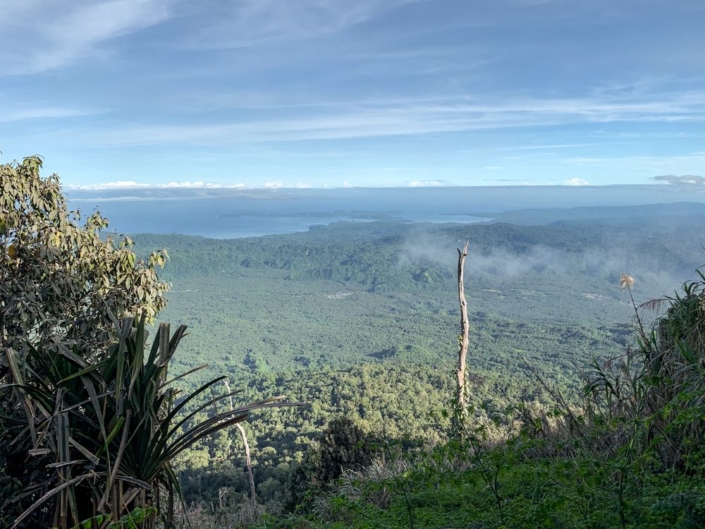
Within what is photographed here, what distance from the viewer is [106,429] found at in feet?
6.12

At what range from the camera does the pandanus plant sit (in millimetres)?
1713

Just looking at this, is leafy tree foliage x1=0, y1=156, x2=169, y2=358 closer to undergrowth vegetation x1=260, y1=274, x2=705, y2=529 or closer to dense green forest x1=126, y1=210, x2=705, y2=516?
undergrowth vegetation x1=260, y1=274, x2=705, y2=529

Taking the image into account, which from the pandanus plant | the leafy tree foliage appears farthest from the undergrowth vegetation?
the leafy tree foliage

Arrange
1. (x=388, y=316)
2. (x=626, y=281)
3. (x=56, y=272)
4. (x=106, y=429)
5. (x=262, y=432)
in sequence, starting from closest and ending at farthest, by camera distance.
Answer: (x=106, y=429) < (x=626, y=281) < (x=56, y=272) < (x=262, y=432) < (x=388, y=316)

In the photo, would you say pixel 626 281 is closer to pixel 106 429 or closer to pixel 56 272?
pixel 106 429

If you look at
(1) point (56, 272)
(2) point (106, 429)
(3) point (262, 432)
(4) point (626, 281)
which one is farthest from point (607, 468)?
(3) point (262, 432)

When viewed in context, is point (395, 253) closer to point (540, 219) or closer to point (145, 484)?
point (540, 219)

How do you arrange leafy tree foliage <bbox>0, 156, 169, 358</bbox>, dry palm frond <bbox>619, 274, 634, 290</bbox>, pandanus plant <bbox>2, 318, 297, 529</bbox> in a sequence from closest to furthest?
pandanus plant <bbox>2, 318, 297, 529</bbox> → dry palm frond <bbox>619, 274, 634, 290</bbox> → leafy tree foliage <bbox>0, 156, 169, 358</bbox>

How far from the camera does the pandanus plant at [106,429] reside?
67.4 inches

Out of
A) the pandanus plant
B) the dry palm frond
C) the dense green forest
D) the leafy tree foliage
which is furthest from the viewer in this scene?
the dense green forest

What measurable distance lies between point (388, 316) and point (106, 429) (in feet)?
246

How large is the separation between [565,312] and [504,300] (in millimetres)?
13015

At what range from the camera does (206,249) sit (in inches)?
4156

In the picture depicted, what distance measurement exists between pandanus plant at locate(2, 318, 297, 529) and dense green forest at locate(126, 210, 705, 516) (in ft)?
8.78
